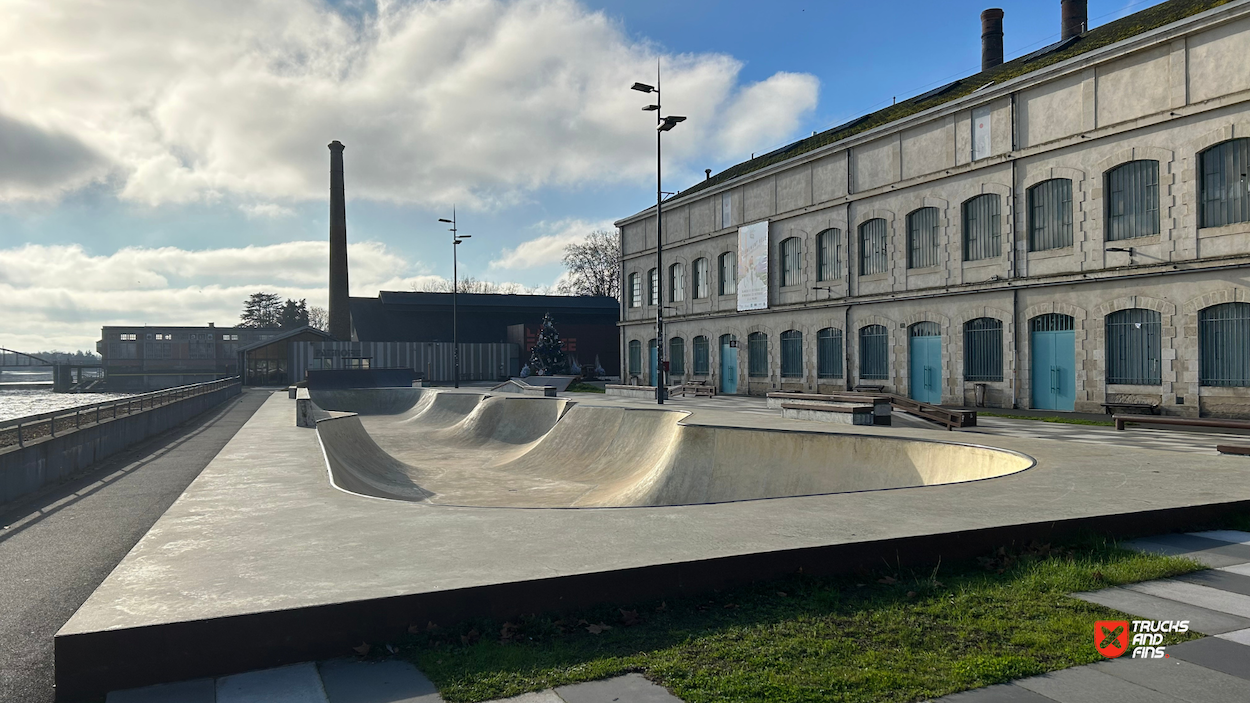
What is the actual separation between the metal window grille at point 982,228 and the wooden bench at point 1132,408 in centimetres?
664

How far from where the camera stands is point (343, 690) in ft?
13.4

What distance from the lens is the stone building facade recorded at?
20297 millimetres

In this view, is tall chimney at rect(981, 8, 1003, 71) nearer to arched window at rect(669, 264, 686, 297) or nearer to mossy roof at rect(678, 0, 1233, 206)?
mossy roof at rect(678, 0, 1233, 206)

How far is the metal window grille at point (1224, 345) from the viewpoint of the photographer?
19.7 meters

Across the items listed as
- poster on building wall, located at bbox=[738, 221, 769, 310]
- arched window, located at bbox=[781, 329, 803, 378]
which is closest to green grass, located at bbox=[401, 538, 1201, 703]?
arched window, located at bbox=[781, 329, 803, 378]

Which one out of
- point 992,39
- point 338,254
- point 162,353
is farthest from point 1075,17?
point 162,353

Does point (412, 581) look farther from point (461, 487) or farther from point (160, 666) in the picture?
point (461, 487)

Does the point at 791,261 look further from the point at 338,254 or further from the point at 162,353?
the point at 162,353

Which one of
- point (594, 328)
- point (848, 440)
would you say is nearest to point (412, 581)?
point (848, 440)

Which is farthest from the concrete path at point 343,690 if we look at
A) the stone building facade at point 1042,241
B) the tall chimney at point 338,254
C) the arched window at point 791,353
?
the tall chimney at point 338,254

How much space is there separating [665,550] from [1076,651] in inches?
112

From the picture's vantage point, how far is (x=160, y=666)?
14.1 feet

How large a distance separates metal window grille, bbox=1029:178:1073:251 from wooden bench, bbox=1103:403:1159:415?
5404 millimetres

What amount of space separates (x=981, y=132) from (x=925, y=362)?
28.7 feet
